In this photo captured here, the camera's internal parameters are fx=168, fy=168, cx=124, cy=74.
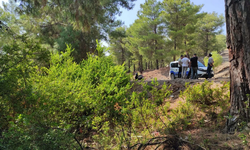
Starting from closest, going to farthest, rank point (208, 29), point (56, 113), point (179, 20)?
1. point (56, 113)
2. point (179, 20)
3. point (208, 29)

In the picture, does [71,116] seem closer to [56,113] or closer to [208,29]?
[56,113]

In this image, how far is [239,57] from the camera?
2.79 meters

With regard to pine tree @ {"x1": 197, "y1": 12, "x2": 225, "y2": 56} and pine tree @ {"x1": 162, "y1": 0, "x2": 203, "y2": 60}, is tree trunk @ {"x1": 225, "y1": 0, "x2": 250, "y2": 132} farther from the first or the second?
pine tree @ {"x1": 197, "y1": 12, "x2": 225, "y2": 56}

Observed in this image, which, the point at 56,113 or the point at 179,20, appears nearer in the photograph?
the point at 56,113

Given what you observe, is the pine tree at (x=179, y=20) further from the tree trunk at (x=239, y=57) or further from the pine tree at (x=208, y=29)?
the tree trunk at (x=239, y=57)

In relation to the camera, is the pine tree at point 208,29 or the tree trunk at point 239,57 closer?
the tree trunk at point 239,57

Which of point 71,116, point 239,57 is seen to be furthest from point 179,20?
point 71,116

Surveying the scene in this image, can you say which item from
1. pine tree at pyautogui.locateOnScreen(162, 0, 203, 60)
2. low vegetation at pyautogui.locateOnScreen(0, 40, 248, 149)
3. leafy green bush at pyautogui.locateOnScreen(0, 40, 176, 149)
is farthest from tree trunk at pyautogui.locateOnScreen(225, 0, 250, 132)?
pine tree at pyautogui.locateOnScreen(162, 0, 203, 60)

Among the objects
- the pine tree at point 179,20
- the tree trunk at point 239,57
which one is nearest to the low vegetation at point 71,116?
the tree trunk at point 239,57

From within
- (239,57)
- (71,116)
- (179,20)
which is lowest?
(71,116)

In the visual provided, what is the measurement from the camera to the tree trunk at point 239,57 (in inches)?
107

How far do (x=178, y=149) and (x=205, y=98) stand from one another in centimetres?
181

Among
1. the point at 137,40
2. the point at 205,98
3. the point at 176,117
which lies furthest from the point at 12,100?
the point at 137,40

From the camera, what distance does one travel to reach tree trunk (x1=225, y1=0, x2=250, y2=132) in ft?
8.94
